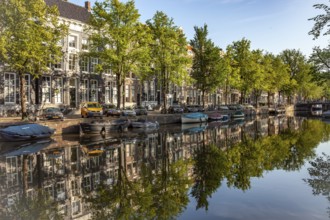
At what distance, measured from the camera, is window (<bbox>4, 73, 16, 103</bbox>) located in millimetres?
37688

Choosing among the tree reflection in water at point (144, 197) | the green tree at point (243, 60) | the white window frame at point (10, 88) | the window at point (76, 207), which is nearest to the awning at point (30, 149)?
the tree reflection in water at point (144, 197)

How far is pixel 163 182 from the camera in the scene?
43.8ft

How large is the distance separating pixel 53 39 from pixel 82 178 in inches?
850

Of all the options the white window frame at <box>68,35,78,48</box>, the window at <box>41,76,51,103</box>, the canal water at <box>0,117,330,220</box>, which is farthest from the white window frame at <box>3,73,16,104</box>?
the canal water at <box>0,117,330,220</box>

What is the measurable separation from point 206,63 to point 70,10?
80.0ft

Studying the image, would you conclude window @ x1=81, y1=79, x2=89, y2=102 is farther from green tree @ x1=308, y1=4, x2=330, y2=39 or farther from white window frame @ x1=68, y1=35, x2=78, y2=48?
green tree @ x1=308, y1=4, x2=330, y2=39

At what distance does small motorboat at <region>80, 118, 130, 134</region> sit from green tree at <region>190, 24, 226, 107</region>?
81.1 ft

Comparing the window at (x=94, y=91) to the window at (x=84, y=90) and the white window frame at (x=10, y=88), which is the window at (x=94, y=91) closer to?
the window at (x=84, y=90)

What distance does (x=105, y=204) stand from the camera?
10516 mm

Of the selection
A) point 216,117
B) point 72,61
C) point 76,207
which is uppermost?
point 72,61

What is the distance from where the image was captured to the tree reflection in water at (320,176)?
12.7m

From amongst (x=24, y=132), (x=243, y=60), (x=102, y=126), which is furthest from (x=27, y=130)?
(x=243, y=60)

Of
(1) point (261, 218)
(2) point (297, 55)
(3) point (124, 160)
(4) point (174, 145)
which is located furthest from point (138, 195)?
(2) point (297, 55)

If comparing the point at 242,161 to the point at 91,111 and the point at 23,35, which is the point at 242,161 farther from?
the point at 23,35
